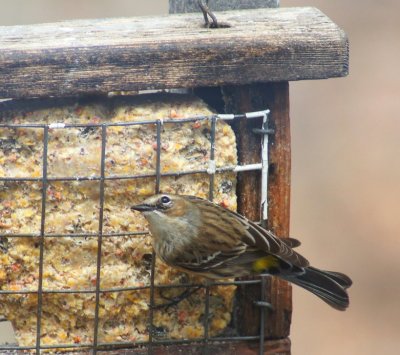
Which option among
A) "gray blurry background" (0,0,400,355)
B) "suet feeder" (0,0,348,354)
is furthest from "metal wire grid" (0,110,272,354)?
"gray blurry background" (0,0,400,355)

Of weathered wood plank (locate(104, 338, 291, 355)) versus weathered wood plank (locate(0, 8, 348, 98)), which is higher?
weathered wood plank (locate(0, 8, 348, 98))

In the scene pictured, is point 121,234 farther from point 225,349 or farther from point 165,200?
point 225,349

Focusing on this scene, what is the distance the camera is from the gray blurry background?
738 cm

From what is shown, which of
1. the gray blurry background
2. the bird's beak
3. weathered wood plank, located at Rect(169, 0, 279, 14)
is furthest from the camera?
the gray blurry background

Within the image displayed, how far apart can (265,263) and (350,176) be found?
3.37 m

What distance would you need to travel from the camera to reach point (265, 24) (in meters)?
4.43

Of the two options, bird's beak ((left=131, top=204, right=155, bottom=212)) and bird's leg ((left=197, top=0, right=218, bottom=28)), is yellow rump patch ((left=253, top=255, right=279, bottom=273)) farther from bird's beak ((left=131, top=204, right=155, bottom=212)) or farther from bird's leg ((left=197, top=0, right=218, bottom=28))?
bird's leg ((left=197, top=0, right=218, bottom=28))

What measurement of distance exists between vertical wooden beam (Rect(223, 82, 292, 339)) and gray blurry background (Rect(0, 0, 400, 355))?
103 inches

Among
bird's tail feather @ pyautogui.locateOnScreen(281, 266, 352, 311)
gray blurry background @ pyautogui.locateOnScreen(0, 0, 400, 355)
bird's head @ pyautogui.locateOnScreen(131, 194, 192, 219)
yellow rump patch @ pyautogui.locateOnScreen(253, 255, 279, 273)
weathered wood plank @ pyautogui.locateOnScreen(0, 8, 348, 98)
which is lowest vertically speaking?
gray blurry background @ pyautogui.locateOnScreen(0, 0, 400, 355)

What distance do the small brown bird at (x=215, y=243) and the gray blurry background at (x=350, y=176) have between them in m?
2.84

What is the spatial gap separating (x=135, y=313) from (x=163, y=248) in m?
0.29

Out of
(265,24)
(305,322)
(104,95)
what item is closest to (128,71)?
(104,95)

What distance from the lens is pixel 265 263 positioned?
174 inches

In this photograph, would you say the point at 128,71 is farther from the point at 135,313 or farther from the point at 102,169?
the point at 135,313
